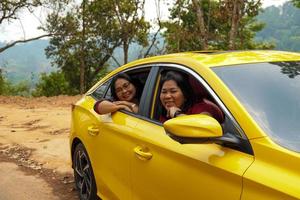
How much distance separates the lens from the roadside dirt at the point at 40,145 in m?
6.83

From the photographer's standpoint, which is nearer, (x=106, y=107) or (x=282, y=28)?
(x=106, y=107)

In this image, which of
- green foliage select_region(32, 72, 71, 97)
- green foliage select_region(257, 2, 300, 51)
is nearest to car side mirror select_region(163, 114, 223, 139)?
green foliage select_region(32, 72, 71, 97)

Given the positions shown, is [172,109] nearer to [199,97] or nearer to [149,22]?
[199,97]

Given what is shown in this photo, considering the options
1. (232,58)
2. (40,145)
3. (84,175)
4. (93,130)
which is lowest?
→ (40,145)

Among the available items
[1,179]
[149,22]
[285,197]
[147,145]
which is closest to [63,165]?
[1,179]

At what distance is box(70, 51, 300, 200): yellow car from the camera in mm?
2557

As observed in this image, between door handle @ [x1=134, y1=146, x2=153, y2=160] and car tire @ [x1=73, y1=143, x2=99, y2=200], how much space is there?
4.62 ft

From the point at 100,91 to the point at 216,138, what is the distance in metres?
2.75

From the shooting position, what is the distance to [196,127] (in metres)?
2.67

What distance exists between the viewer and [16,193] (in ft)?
20.0

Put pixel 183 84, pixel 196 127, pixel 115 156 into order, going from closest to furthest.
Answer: pixel 196 127
pixel 183 84
pixel 115 156

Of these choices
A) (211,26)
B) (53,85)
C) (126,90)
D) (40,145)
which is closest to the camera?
(126,90)

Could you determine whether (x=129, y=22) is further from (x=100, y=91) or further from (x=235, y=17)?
(x=100, y=91)

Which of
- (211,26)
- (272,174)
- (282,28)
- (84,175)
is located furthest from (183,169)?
(282,28)
